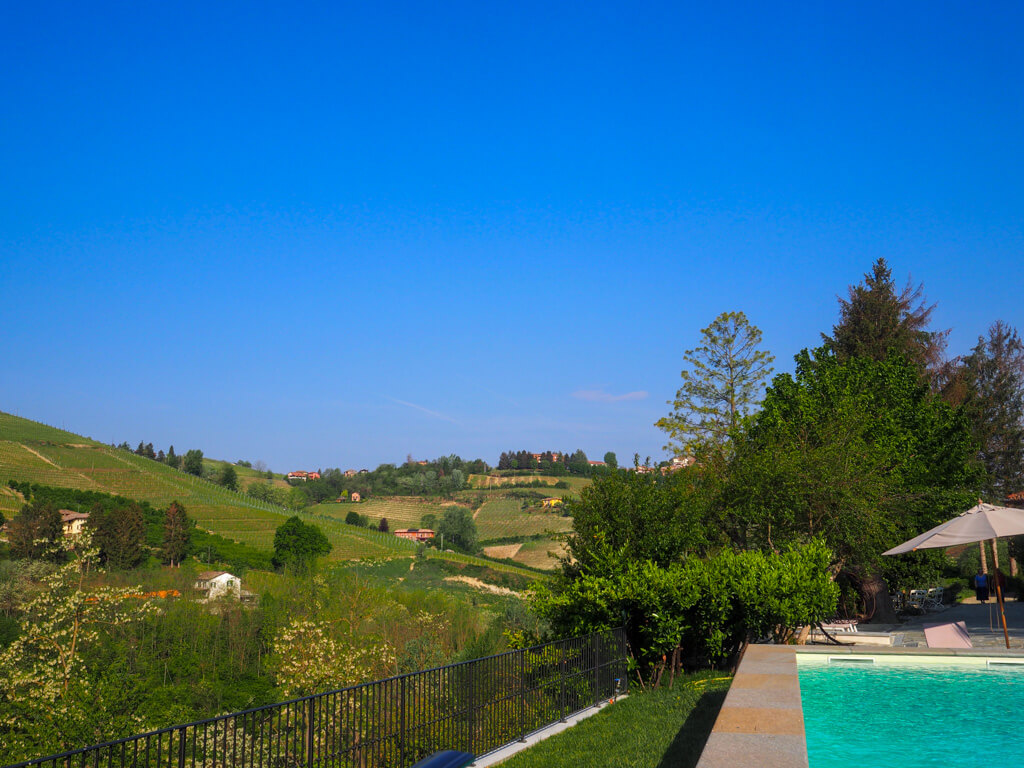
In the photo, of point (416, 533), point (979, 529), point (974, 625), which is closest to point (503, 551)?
point (416, 533)

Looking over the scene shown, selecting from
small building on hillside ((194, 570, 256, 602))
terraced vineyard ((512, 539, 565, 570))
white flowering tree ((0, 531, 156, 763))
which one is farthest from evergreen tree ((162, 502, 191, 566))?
white flowering tree ((0, 531, 156, 763))

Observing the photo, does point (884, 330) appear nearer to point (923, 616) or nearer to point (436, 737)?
point (923, 616)

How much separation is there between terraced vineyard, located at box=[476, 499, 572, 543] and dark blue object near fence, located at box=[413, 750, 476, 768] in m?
119

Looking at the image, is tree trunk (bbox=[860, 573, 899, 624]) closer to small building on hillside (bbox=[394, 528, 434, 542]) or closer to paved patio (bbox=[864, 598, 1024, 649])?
paved patio (bbox=[864, 598, 1024, 649])

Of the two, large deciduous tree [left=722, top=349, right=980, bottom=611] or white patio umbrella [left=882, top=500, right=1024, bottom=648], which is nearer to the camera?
white patio umbrella [left=882, top=500, right=1024, bottom=648]

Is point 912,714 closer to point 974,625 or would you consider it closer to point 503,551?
point 974,625

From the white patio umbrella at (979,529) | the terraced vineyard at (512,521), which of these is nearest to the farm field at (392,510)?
the terraced vineyard at (512,521)

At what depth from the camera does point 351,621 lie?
4600 cm

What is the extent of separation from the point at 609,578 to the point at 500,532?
12859 cm

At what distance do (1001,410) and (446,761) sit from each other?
43.2 m

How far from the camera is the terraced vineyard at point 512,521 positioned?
135000mm

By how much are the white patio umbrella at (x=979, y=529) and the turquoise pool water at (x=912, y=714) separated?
2.77 meters

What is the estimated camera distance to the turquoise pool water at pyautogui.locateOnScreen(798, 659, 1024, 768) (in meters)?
8.79

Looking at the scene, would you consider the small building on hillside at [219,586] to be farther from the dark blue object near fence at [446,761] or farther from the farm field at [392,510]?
the farm field at [392,510]
